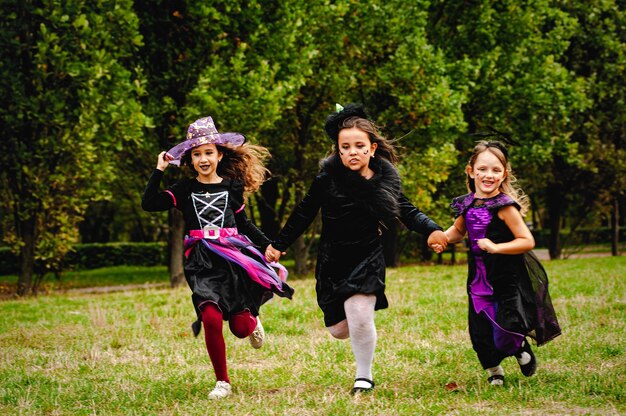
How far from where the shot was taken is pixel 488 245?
18.8 feet

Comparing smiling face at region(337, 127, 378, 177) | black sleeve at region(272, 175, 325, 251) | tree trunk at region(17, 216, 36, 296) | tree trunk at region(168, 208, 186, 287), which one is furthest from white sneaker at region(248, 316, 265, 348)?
tree trunk at region(168, 208, 186, 287)

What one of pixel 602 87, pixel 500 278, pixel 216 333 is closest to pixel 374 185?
pixel 500 278

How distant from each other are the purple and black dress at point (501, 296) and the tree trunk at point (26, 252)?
41.0ft

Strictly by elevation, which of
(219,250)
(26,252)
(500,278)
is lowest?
(26,252)

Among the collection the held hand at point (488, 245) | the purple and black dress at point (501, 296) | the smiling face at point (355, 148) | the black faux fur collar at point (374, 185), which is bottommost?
the purple and black dress at point (501, 296)

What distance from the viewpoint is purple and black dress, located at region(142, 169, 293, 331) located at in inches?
237

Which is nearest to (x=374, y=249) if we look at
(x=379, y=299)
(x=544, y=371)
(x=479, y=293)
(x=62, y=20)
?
(x=379, y=299)

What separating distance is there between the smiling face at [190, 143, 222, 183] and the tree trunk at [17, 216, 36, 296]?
36.1 ft

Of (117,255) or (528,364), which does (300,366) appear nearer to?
(528,364)

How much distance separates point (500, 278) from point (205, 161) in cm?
257

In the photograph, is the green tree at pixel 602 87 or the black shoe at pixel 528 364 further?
the green tree at pixel 602 87

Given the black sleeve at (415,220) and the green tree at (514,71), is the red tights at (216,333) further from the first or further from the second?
the green tree at (514,71)

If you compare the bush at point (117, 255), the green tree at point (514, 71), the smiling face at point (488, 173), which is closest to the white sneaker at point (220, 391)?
the smiling face at point (488, 173)

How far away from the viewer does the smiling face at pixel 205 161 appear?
6.34 meters
